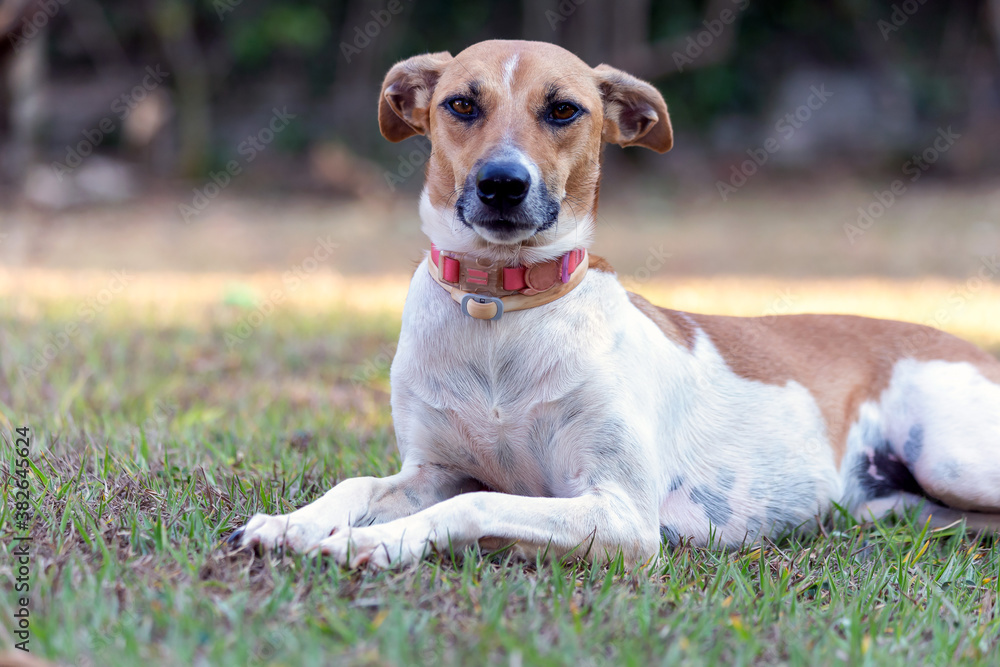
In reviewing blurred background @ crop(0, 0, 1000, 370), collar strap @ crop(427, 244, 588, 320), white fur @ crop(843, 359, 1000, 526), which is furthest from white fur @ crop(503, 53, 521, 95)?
blurred background @ crop(0, 0, 1000, 370)

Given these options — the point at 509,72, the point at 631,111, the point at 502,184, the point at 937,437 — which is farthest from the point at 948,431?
the point at 509,72

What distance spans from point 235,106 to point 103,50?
83.6 inches

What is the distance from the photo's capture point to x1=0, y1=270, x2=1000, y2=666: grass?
183 centimetres

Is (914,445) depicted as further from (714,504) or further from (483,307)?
(483,307)

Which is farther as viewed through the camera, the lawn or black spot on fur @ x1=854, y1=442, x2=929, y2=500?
black spot on fur @ x1=854, y1=442, x2=929, y2=500

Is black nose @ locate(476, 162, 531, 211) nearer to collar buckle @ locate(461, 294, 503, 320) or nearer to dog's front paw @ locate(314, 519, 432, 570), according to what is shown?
collar buckle @ locate(461, 294, 503, 320)

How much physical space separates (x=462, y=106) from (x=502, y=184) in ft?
1.28

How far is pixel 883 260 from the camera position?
8.94 m

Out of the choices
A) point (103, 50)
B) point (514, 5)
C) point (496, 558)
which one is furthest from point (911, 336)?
point (103, 50)

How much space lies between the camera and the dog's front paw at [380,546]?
2.16 metres

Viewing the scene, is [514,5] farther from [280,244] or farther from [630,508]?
[630,508]

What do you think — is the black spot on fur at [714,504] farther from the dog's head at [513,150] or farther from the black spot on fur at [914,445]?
the dog's head at [513,150]

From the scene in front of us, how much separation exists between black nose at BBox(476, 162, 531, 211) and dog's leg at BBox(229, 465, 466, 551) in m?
0.82

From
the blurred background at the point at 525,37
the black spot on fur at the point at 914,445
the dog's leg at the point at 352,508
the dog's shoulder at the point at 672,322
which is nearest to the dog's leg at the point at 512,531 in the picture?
the dog's leg at the point at 352,508
